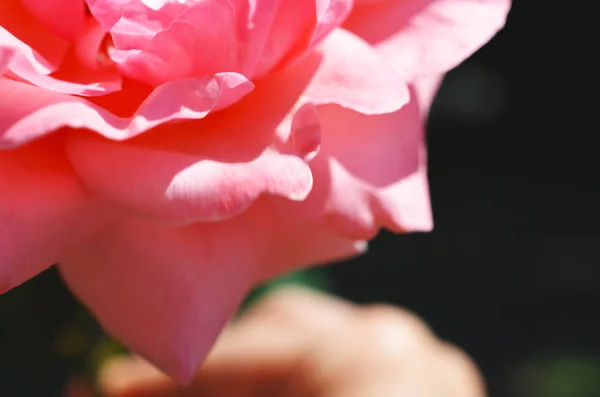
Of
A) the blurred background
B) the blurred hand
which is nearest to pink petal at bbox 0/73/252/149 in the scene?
the blurred hand

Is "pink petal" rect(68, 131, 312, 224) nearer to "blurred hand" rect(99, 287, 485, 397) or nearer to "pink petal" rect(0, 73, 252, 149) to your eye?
"pink petal" rect(0, 73, 252, 149)

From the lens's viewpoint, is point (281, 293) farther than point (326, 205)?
Yes

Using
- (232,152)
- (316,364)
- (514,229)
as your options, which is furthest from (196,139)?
(514,229)

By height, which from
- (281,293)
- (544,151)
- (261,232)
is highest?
(261,232)

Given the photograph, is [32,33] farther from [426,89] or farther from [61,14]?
[426,89]

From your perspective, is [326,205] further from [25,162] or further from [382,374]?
[382,374]

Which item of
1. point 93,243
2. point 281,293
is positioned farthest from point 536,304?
point 93,243
